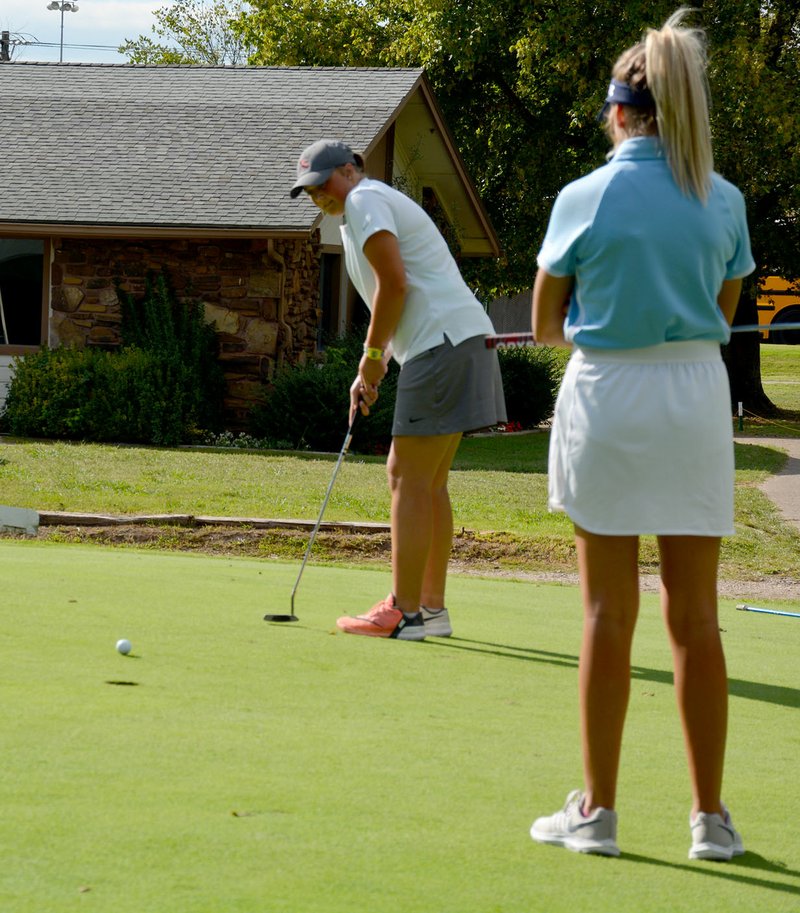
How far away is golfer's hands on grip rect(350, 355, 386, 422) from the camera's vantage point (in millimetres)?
5980

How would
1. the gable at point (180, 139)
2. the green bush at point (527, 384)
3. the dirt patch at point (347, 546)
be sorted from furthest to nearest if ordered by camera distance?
the green bush at point (527, 384) < the gable at point (180, 139) < the dirt patch at point (347, 546)

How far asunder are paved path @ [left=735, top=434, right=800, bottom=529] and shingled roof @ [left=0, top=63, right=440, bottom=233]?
22.2 feet

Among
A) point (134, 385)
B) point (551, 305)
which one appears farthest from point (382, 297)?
point (134, 385)

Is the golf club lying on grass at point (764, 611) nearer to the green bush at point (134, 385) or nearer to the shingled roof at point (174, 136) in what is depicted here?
the shingled roof at point (174, 136)

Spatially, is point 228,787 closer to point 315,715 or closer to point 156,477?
point 315,715

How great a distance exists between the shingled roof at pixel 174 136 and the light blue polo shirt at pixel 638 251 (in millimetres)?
15946

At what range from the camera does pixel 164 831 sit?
127 inches

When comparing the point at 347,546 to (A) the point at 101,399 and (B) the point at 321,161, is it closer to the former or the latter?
(B) the point at 321,161

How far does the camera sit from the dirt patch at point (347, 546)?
435 inches

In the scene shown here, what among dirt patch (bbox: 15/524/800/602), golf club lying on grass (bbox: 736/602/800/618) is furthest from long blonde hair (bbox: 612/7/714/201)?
dirt patch (bbox: 15/524/800/602)

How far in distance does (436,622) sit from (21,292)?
53.4ft

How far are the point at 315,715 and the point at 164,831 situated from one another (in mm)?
1194

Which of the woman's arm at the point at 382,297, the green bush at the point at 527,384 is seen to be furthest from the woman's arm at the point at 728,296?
the green bush at the point at 527,384

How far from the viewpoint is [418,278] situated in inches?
236
